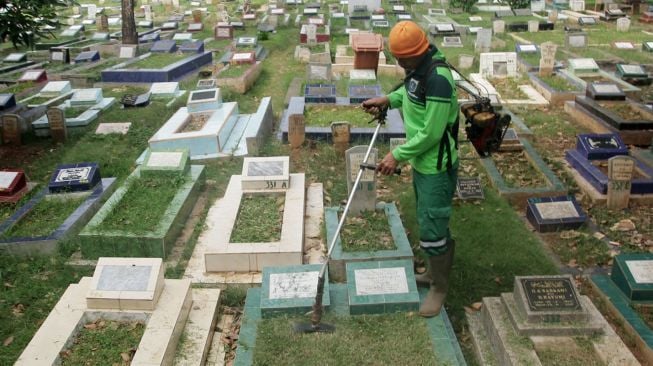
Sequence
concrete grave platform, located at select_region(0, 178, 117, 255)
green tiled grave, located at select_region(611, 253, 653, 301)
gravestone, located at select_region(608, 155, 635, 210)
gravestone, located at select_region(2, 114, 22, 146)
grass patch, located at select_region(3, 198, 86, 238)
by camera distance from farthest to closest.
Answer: gravestone, located at select_region(2, 114, 22, 146) < gravestone, located at select_region(608, 155, 635, 210) < grass patch, located at select_region(3, 198, 86, 238) < concrete grave platform, located at select_region(0, 178, 117, 255) < green tiled grave, located at select_region(611, 253, 653, 301)

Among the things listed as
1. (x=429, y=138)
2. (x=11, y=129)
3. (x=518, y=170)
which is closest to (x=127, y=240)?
(x=429, y=138)

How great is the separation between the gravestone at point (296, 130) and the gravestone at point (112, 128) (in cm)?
334

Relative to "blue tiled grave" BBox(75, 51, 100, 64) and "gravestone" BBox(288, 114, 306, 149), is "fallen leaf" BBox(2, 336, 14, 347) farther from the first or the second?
"blue tiled grave" BBox(75, 51, 100, 64)

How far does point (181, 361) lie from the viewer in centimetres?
461

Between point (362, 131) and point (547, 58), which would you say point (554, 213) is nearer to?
point (362, 131)

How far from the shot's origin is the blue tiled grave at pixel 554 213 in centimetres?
691

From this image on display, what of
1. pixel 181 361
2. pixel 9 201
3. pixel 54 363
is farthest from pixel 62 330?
pixel 9 201

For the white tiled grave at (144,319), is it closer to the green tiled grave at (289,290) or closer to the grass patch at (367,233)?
the green tiled grave at (289,290)

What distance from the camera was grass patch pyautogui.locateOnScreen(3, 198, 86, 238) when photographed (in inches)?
264

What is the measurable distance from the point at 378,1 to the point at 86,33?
13.6 metres

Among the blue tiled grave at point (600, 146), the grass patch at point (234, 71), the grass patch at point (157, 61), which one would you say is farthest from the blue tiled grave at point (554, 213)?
the grass patch at point (157, 61)

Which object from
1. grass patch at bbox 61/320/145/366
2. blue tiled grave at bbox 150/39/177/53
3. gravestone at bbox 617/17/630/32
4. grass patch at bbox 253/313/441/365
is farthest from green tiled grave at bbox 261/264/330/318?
gravestone at bbox 617/17/630/32

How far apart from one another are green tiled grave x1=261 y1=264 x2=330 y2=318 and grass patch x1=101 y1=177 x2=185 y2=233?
1.98 metres

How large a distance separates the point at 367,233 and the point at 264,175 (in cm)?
193
